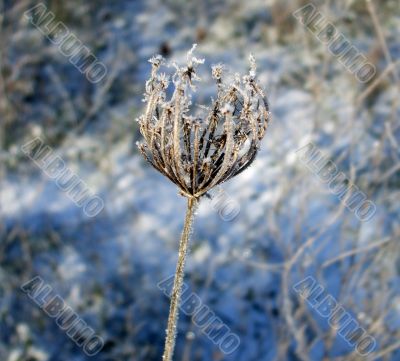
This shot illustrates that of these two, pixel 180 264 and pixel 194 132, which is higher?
pixel 194 132

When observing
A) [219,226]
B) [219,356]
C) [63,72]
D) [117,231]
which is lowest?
[219,356]

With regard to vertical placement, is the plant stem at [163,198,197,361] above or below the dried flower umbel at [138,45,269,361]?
below

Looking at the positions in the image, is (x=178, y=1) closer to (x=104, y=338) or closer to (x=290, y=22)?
(x=290, y=22)

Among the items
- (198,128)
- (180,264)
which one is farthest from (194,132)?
(180,264)

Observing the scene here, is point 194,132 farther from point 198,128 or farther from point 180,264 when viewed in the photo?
point 180,264

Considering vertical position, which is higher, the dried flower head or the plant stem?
the dried flower head

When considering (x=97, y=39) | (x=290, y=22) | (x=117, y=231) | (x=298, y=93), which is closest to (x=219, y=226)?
(x=117, y=231)
